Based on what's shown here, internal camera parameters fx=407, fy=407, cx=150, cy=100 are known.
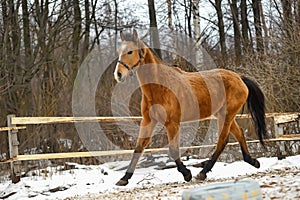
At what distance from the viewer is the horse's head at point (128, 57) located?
4.68 m

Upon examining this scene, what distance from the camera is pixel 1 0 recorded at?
11.1 metres

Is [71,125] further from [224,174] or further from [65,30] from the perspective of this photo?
[224,174]

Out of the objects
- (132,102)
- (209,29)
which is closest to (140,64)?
(132,102)

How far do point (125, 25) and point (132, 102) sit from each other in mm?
5411

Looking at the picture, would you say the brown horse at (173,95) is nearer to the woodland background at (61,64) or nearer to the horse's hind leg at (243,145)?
the horse's hind leg at (243,145)

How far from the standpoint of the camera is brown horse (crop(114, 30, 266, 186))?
4.96 metres

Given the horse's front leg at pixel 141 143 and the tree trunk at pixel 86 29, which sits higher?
the tree trunk at pixel 86 29

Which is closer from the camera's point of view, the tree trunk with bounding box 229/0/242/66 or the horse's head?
the horse's head

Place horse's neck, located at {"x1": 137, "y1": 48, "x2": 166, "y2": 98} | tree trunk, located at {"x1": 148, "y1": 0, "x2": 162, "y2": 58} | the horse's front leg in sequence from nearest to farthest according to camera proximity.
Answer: horse's neck, located at {"x1": 137, "y1": 48, "x2": 166, "y2": 98} → the horse's front leg → tree trunk, located at {"x1": 148, "y1": 0, "x2": 162, "y2": 58}

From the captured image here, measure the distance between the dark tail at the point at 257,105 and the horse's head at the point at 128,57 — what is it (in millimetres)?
2178

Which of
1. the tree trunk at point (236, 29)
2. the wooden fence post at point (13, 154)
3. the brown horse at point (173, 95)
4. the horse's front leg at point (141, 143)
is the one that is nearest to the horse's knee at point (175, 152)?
the brown horse at point (173, 95)

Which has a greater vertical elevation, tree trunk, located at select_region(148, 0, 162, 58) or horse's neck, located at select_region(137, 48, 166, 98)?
tree trunk, located at select_region(148, 0, 162, 58)

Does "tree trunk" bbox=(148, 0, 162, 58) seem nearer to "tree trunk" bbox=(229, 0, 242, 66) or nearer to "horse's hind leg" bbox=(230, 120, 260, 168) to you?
"tree trunk" bbox=(229, 0, 242, 66)

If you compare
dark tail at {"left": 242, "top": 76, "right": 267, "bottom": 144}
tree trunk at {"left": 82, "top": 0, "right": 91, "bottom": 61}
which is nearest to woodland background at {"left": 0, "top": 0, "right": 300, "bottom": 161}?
tree trunk at {"left": 82, "top": 0, "right": 91, "bottom": 61}
